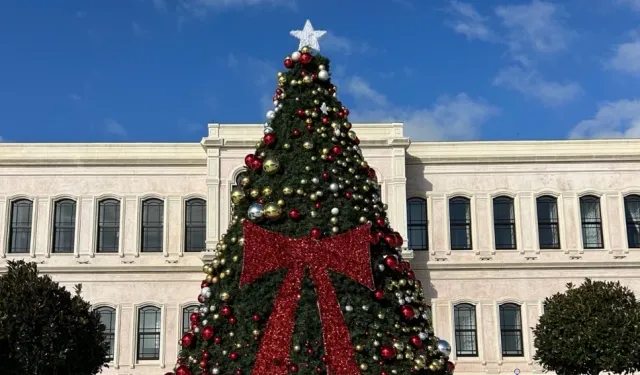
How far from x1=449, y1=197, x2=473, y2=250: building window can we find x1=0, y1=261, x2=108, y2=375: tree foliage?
12.4 meters

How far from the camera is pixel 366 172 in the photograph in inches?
339

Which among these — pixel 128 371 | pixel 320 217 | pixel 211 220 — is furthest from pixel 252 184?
pixel 128 371

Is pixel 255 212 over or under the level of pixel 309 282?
over

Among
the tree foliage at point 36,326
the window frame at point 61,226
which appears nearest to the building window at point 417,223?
the window frame at point 61,226

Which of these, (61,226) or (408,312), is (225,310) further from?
(61,226)

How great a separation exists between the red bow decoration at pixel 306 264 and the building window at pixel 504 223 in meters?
17.3

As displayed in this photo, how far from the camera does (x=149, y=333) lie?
78.2ft

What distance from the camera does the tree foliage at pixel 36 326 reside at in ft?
49.0

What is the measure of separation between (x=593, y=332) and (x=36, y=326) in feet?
38.9

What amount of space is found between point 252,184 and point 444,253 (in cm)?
1660

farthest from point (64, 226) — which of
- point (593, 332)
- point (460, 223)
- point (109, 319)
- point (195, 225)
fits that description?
point (593, 332)

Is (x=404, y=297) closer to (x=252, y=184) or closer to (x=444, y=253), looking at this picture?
(x=252, y=184)

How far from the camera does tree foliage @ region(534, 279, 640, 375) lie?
18062mm

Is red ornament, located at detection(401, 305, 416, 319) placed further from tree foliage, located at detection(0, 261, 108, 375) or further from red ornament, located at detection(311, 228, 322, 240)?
tree foliage, located at detection(0, 261, 108, 375)
